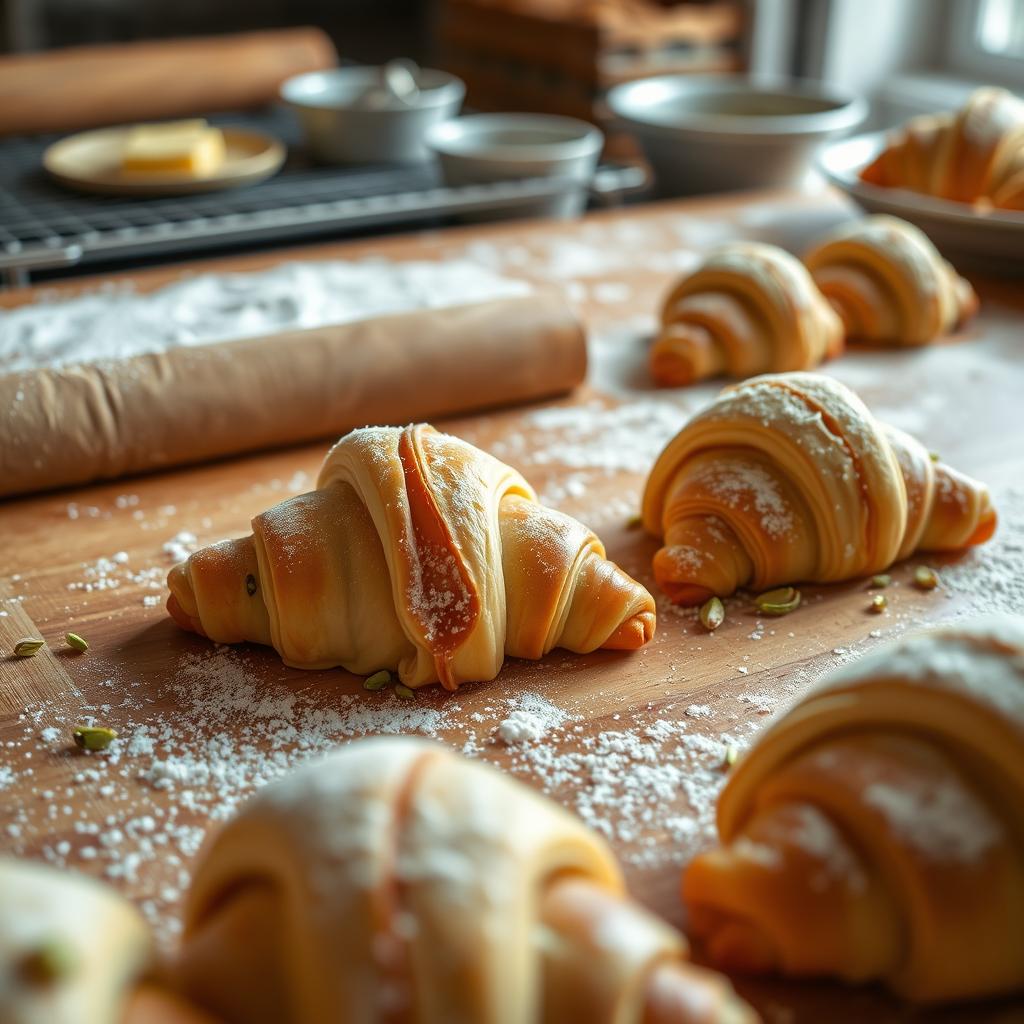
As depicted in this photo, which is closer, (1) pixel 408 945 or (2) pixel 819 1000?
(1) pixel 408 945

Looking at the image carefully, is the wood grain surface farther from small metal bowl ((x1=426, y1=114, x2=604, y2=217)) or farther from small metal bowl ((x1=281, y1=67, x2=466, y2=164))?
small metal bowl ((x1=281, y1=67, x2=466, y2=164))

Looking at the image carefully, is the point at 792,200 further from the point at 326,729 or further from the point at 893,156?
the point at 326,729

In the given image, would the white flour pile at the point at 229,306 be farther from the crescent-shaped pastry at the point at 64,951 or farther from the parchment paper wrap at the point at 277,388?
the crescent-shaped pastry at the point at 64,951

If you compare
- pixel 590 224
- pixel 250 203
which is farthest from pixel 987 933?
pixel 250 203

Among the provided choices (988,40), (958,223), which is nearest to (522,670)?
(958,223)

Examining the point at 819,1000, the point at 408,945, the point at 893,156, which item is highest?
the point at 893,156

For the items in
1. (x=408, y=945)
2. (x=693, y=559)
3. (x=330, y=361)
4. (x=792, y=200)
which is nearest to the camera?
(x=408, y=945)
